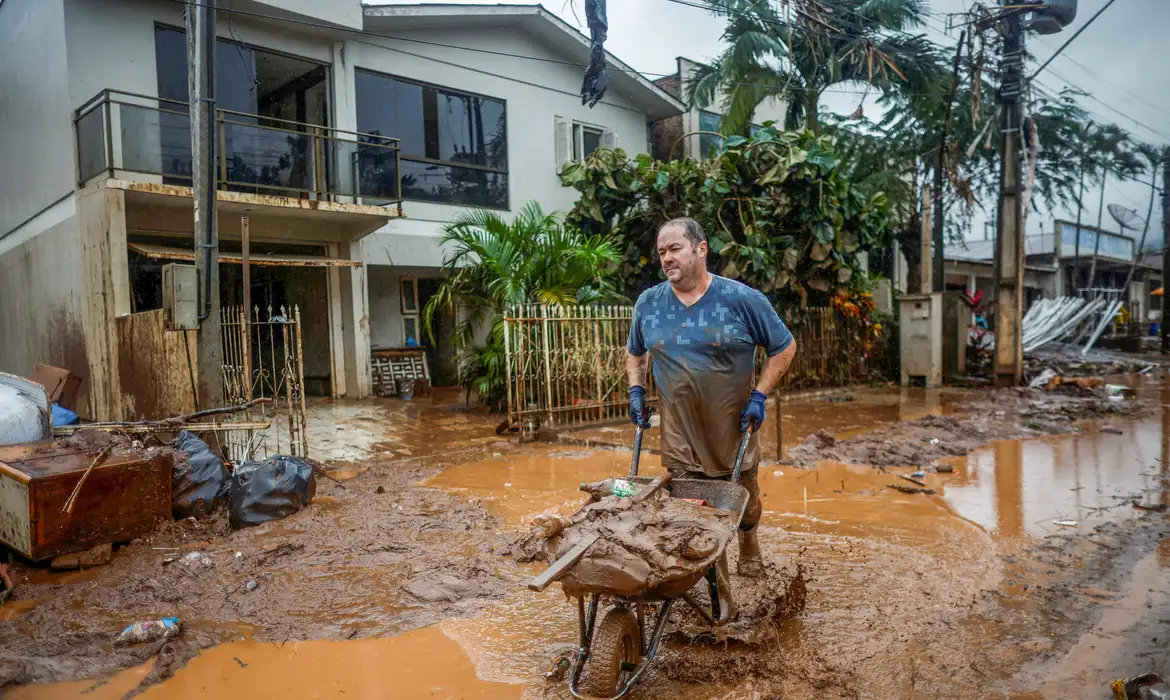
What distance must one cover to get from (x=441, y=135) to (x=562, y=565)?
527 inches

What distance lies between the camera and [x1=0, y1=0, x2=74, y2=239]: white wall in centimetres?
1109

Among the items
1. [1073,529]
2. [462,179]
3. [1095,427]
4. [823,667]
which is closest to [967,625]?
[823,667]

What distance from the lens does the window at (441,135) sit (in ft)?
45.3

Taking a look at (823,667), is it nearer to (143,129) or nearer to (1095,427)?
(1095,427)

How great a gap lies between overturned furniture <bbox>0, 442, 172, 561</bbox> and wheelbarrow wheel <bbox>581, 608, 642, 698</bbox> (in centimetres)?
382

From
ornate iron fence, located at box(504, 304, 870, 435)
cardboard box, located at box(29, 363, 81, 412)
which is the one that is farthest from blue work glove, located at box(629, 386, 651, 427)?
cardboard box, located at box(29, 363, 81, 412)

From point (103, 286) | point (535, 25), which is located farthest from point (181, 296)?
point (535, 25)

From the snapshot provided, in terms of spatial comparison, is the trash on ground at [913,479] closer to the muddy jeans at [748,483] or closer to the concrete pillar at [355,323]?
the muddy jeans at [748,483]

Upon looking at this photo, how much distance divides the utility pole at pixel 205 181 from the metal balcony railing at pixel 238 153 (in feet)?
12.2

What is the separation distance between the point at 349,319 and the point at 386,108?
13.5ft

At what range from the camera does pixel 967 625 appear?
364 cm

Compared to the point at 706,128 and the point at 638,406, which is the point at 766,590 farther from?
the point at 706,128

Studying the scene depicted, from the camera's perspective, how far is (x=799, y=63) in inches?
708

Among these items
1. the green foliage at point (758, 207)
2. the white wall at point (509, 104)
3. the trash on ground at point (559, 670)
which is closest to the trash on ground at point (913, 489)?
the trash on ground at point (559, 670)
